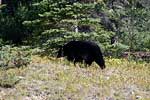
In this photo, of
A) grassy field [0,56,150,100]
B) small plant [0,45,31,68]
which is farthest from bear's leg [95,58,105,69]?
small plant [0,45,31,68]

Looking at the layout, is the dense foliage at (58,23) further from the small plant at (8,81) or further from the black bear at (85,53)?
the small plant at (8,81)

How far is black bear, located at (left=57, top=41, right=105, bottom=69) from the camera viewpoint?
13.8 meters

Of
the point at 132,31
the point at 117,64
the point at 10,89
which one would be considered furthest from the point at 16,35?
the point at 10,89

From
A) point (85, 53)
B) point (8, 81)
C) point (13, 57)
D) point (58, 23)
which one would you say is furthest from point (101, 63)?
point (58, 23)

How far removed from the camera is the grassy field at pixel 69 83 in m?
10.2

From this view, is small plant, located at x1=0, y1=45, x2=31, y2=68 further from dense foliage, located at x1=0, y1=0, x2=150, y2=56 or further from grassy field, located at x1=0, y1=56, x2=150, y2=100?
dense foliage, located at x1=0, y1=0, x2=150, y2=56

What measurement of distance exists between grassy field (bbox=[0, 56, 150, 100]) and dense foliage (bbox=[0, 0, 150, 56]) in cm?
235

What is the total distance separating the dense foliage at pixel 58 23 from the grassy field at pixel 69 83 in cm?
235

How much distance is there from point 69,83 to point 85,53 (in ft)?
10.6

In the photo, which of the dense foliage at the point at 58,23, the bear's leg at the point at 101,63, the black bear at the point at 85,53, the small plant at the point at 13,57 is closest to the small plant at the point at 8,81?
the small plant at the point at 13,57

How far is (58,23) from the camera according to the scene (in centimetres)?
1870

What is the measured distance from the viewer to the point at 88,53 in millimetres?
14023

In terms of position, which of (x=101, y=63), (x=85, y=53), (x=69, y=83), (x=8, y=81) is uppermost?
(x=8, y=81)

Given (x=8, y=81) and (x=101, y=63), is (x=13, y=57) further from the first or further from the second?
(x=101, y=63)
